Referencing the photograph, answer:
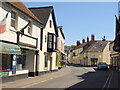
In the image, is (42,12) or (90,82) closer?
(90,82)

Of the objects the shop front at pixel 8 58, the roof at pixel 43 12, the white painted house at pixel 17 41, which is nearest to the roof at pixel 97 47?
the roof at pixel 43 12

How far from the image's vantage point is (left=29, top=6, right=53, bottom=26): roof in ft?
94.0

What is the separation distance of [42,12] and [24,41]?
10.7 meters

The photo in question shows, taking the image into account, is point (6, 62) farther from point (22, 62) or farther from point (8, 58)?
point (22, 62)

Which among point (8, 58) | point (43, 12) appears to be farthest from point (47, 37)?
point (8, 58)

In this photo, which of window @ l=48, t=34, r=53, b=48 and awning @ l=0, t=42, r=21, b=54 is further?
window @ l=48, t=34, r=53, b=48

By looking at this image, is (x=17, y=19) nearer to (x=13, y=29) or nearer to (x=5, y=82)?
(x=13, y=29)

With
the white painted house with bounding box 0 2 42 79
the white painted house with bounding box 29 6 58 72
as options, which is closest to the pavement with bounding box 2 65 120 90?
the white painted house with bounding box 0 2 42 79

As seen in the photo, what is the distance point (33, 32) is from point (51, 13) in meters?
8.45

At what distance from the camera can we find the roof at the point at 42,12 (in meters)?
28.7

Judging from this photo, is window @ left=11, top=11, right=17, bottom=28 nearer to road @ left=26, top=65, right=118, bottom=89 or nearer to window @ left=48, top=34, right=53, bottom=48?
road @ left=26, top=65, right=118, bottom=89

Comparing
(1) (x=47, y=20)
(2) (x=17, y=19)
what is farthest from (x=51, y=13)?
(2) (x=17, y=19)

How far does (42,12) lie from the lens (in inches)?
1174

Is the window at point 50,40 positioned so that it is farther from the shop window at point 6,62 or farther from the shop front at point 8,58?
the shop window at point 6,62
